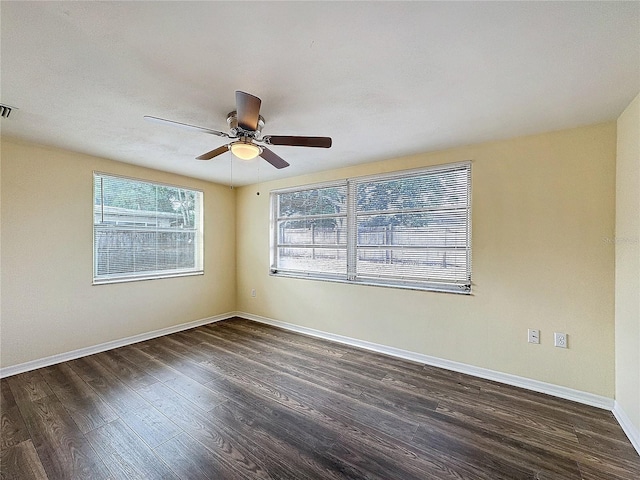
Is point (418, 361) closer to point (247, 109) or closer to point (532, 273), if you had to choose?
point (532, 273)

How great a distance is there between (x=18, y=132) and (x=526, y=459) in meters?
4.79

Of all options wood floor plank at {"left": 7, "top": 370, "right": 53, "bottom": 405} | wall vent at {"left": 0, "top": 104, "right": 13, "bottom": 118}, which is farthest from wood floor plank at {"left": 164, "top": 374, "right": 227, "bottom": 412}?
wall vent at {"left": 0, "top": 104, "right": 13, "bottom": 118}

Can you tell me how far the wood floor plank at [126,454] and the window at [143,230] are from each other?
2084 mm

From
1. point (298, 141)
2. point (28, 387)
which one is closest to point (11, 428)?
point (28, 387)

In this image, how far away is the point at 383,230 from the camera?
337 centimetres

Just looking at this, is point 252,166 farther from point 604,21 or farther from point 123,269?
point 604,21

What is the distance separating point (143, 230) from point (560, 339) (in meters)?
4.93

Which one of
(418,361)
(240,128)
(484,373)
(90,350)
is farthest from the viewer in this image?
(90,350)

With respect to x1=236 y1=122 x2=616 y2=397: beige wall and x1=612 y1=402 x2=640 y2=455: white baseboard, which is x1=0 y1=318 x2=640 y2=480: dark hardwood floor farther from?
x1=236 y1=122 x2=616 y2=397: beige wall

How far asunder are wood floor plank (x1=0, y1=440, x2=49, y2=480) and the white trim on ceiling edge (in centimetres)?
150

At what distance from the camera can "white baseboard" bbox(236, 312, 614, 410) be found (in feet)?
7.46

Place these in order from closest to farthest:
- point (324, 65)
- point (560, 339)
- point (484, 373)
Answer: point (324, 65)
point (560, 339)
point (484, 373)

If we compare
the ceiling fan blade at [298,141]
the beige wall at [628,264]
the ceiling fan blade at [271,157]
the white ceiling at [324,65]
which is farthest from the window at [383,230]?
the ceiling fan blade at [298,141]

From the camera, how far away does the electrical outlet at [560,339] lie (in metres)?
2.38
